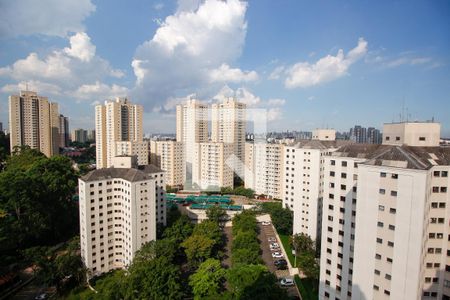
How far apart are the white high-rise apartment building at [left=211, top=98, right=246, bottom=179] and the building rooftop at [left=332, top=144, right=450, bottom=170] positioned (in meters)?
23.5

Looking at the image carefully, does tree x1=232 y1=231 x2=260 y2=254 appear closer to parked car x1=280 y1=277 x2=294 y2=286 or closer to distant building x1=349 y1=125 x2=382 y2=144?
parked car x1=280 y1=277 x2=294 y2=286

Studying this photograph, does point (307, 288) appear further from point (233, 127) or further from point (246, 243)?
point (233, 127)

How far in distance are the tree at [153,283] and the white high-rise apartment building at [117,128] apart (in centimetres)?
2584

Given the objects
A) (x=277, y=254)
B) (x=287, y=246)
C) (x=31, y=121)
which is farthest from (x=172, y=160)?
(x=31, y=121)

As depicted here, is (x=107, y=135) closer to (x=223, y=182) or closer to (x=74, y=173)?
(x=74, y=173)

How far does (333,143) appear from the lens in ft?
69.4

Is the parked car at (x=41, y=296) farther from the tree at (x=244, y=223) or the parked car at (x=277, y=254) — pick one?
the parked car at (x=277, y=254)

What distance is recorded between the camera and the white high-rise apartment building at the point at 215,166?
33.4 metres

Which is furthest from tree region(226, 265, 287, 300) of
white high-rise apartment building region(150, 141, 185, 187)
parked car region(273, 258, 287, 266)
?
white high-rise apartment building region(150, 141, 185, 187)

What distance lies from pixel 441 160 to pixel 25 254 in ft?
81.0

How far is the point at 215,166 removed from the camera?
3381 cm

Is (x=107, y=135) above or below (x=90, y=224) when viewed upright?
above

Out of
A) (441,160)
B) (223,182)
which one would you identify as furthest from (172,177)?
(441,160)

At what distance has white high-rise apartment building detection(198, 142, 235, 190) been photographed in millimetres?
33438
